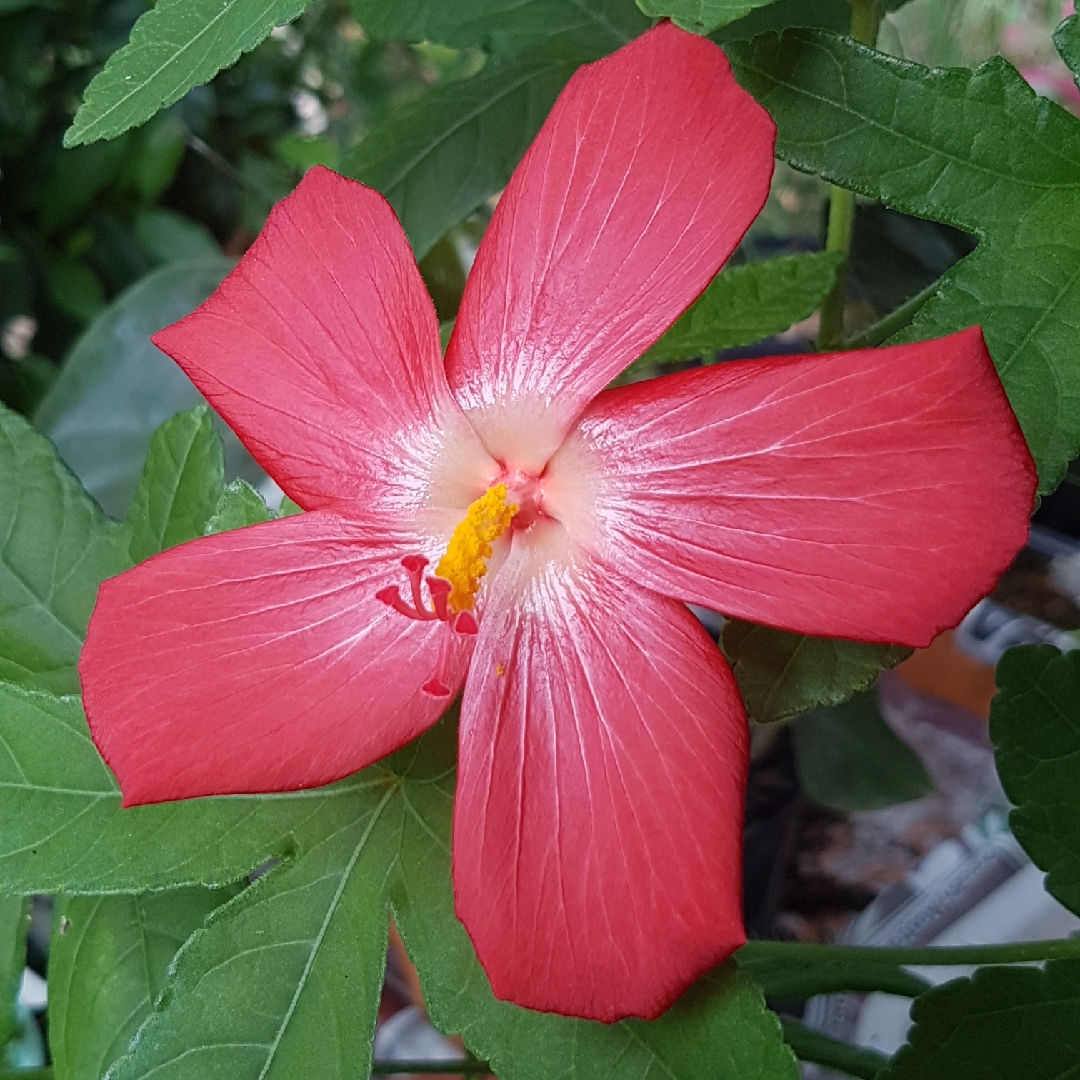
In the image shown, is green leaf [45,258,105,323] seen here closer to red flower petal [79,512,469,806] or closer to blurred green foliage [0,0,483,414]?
blurred green foliage [0,0,483,414]

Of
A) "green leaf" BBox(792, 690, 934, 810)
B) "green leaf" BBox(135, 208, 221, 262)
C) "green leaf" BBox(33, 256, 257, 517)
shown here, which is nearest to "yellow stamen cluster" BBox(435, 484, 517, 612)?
"green leaf" BBox(792, 690, 934, 810)

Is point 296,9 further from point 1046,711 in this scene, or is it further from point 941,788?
point 941,788

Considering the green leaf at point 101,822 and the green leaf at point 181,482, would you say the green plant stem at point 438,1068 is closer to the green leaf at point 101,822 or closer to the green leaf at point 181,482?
the green leaf at point 101,822

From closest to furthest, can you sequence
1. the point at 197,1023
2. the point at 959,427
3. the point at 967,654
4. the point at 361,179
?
the point at 959,427 < the point at 197,1023 < the point at 361,179 < the point at 967,654

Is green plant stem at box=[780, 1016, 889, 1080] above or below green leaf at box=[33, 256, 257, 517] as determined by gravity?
below

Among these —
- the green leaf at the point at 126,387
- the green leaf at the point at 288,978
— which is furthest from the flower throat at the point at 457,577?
the green leaf at the point at 126,387

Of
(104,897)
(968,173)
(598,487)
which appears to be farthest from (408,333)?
(104,897)

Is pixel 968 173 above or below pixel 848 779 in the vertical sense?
above
